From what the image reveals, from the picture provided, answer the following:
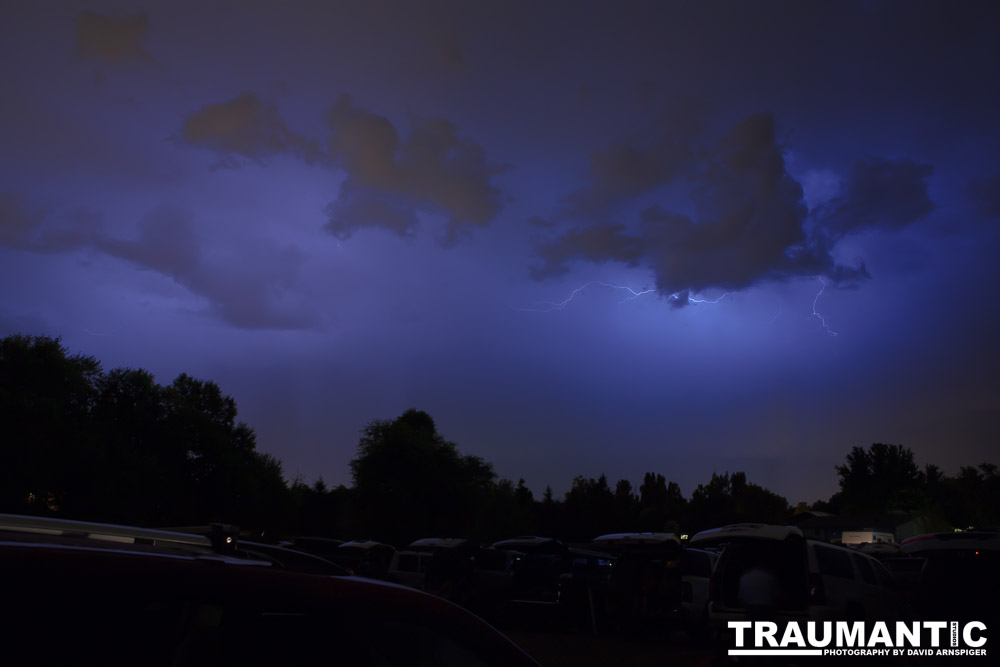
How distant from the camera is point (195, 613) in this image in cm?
174

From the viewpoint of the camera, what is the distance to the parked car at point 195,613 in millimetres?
1562

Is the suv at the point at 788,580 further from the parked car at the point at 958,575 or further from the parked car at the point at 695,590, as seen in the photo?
the parked car at the point at 695,590

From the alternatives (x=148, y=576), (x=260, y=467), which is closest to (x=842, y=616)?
(x=148, y=576)

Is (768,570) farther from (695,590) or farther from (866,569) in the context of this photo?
(695,590)

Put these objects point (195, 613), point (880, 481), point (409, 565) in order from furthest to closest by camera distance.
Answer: point (880, 481) < point (409, 565) < point (195, 613)

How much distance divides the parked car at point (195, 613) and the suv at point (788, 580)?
300 inches

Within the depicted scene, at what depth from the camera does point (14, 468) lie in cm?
3259

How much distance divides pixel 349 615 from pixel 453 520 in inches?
1824

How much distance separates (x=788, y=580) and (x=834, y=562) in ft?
2.49

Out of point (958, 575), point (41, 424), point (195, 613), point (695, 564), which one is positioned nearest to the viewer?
point (195, 613)

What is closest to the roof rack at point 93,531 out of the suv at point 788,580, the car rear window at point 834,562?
the suv at point 788,580

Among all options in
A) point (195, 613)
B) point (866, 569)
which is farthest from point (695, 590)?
point (195, 613)

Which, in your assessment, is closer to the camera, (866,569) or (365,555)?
(866,569)

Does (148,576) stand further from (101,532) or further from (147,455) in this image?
(147,455)
